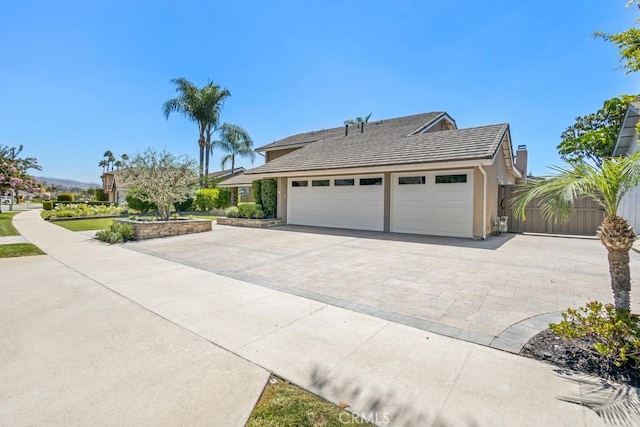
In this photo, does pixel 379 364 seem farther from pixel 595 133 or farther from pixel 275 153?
pixel 595 133

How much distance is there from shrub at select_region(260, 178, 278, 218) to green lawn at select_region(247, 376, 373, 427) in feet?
46.0

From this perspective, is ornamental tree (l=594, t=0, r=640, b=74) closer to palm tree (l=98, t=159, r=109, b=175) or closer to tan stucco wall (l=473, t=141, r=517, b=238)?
tan stucco wall (l=473, t=141, r=517, b=238)

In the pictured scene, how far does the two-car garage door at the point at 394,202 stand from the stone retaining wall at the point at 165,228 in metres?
4.82

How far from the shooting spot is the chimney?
18.2 metres

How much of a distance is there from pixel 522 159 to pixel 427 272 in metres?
17.2

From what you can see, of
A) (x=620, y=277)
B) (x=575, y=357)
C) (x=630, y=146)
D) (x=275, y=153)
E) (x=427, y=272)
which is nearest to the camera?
(x=575, y=357)

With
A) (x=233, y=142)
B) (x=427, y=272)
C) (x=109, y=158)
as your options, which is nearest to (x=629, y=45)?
(x=427, y=272)

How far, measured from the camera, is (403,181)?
11.7 metres

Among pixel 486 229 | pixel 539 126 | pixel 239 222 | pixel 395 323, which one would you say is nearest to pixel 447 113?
pixel 539 126

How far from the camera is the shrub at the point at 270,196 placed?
1602 centimetres

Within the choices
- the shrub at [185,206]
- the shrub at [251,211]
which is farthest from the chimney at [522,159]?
the shrub at [185,206]

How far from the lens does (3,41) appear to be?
10234mm

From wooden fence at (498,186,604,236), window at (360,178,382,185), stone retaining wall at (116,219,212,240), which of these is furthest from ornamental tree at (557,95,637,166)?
stone retaining wall at (116,219,212,240)

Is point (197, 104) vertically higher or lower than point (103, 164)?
higher
